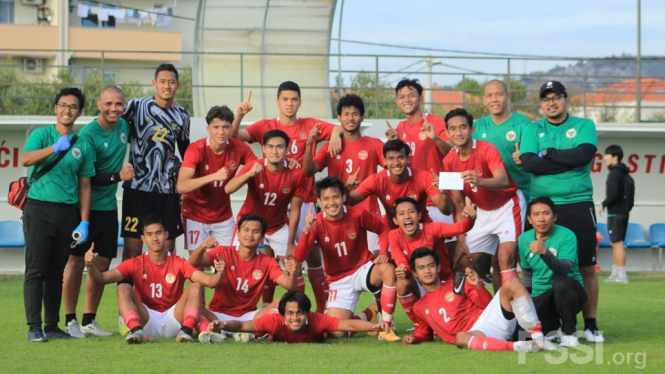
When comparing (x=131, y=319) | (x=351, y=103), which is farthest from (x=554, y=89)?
(x=131, y=319)

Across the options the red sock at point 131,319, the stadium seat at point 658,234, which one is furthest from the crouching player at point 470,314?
the stadium seat at point 658,234

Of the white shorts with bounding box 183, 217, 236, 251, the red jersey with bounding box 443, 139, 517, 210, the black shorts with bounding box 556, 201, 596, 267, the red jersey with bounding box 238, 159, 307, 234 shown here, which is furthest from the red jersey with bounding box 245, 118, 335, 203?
the black shorts with bounding box 556, 201, 596, 267

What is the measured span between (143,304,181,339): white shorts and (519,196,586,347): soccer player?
3.17 m

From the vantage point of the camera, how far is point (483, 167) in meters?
7.95

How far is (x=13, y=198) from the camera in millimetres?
7664

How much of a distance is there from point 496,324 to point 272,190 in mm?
2682

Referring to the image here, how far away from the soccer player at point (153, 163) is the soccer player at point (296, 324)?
148cm

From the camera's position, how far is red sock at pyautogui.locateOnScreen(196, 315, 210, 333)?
745 centimetres

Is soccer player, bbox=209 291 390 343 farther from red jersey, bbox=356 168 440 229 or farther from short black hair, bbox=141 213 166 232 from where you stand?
red jersey, bbox=356 168 440 229

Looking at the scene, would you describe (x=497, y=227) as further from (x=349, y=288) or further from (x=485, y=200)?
(x=349, y=288)

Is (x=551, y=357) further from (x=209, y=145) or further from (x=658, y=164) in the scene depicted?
(x=658, y=164)

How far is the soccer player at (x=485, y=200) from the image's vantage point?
7.88 m

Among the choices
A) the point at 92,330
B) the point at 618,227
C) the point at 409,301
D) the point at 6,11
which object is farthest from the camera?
the point at 6,11

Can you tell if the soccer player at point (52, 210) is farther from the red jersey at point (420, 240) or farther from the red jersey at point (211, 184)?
the red jersey at point (420, 240)
